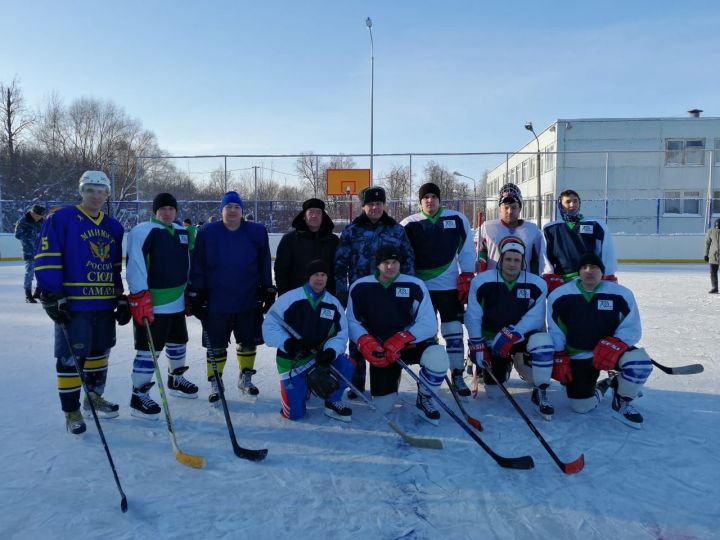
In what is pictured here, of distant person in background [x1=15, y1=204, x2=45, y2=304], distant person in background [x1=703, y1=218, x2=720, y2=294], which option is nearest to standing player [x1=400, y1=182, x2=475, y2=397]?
distant person in background [x1=15, y1=204, x2=45, y2=304]

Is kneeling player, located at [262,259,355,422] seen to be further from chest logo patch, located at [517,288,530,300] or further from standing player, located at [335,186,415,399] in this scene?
chest logo patch, located at [517,288,530,300]

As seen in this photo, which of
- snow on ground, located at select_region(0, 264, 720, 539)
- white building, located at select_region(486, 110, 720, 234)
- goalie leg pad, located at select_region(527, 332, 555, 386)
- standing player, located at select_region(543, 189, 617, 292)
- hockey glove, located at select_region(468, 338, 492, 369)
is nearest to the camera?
snow on ground, located at select_region(0, 264, 720, 539)

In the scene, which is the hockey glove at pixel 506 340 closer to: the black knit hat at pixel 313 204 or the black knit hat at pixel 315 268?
the black knit hat at pixel 315 268

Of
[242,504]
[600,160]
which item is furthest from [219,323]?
[600,160]

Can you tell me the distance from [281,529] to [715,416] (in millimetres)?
2684

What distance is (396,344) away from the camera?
2.96 meters

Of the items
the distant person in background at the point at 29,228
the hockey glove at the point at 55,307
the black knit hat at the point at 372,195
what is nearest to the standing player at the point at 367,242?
the black knit hat at the point at 372,195

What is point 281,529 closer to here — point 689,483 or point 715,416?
point 689,483

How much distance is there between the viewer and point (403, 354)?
3281 mm

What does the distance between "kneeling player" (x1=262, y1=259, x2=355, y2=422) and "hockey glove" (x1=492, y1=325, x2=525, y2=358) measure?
954 millimetres

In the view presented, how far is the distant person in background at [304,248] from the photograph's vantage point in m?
3.42

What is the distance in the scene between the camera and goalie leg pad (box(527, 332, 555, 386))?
3.06 metres

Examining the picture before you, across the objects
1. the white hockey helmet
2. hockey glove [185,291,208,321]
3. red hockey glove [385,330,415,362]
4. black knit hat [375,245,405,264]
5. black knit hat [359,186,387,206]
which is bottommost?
red hockey glove [385,330,415,362]

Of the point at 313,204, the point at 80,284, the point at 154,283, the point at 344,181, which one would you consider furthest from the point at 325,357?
the point at 344,181
